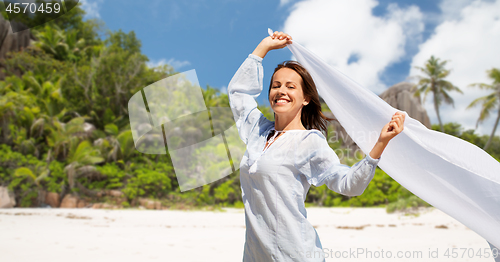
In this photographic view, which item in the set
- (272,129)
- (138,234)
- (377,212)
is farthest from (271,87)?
(377,212)

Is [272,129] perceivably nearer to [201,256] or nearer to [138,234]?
[201,256]

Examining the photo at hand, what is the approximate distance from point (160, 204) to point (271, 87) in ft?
36.6

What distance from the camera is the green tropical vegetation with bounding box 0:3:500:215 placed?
12.0 meters

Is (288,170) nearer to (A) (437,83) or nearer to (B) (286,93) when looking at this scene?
(B) (286,93)

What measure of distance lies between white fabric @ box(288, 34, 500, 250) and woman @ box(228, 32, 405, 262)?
0.23 m

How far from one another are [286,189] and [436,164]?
0.69m

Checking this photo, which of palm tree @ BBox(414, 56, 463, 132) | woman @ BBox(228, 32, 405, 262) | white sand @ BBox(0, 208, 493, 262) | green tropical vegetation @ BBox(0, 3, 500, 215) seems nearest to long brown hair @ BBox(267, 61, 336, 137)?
woman @ BBox(228, 32, 405, 262)

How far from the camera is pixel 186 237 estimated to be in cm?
639

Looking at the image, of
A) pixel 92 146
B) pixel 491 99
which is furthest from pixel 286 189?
pixel 491 99

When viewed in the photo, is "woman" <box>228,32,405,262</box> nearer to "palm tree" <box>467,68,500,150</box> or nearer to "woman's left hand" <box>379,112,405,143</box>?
"woman's left hand" <box>379,112,405,143</box>

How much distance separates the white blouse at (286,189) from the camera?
135 cm

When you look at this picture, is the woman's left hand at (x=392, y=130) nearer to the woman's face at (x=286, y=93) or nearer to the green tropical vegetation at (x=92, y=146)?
the woman's face at (x=286, y=93)

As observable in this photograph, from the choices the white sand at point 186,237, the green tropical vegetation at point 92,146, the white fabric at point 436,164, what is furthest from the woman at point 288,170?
the green tropical vegetation at point 92,146

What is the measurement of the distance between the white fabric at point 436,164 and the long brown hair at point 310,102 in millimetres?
133
